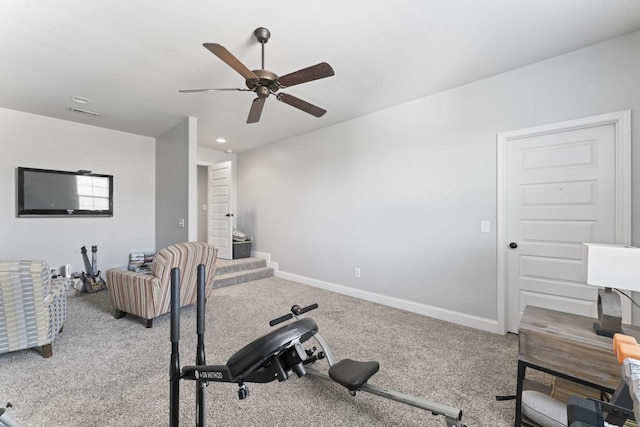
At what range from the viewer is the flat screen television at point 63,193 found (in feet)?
13.0

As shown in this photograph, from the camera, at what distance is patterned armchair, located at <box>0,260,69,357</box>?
6.88 feet

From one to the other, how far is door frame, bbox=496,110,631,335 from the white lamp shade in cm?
116

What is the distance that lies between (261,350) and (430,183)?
3.07m

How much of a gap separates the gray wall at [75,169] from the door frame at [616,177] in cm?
554

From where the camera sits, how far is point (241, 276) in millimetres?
4727

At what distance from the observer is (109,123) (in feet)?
14.5

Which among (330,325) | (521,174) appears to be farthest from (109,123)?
(521,174)

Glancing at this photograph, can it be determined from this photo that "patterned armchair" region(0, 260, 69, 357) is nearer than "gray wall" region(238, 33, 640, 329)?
Yes

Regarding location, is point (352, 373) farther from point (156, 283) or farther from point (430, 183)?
point (430, 183)

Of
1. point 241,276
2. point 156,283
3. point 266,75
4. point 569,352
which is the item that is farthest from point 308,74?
point 241,276

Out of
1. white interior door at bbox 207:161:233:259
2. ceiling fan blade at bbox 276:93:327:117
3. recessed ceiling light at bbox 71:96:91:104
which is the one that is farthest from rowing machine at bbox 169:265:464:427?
white interior door at bbox 207:161:233:259

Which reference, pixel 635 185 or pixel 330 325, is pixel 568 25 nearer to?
pixel 635 185

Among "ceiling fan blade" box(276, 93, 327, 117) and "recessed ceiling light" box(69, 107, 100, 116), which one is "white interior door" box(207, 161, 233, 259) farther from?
"ceiling fan blade" box(276, 93, 327, 117)

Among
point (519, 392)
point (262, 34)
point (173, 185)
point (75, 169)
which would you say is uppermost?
point (262, 34)
